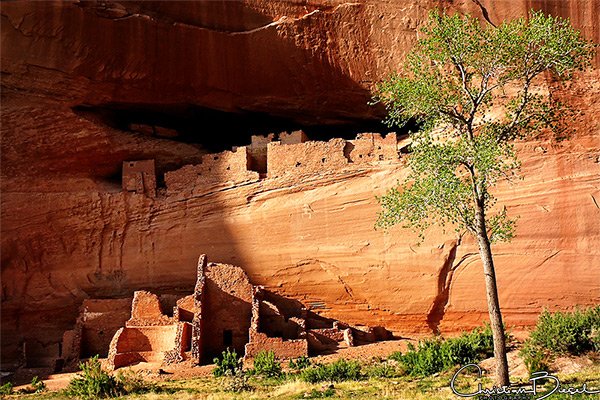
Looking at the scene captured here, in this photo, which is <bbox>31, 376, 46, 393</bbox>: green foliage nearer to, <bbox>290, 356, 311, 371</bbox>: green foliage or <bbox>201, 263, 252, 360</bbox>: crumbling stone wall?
<bbox>201, 263, 252, 360</bbox>: crumbling stone wall

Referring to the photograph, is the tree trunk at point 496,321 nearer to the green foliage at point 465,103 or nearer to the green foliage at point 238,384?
the green foliage at point 465,103

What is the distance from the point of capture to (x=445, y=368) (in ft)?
39.2

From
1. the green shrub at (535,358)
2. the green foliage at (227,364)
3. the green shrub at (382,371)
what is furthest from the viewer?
the green foliage at (227,364)

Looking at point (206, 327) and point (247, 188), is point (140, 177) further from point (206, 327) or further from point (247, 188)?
point (206, 327)

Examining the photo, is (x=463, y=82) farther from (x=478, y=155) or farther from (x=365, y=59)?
(x=365, y=59)

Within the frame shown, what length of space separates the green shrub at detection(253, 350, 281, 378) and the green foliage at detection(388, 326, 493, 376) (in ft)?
7.46

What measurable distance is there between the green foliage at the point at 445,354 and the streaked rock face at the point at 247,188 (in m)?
1.59

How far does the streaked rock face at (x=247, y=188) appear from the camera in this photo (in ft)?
46.6

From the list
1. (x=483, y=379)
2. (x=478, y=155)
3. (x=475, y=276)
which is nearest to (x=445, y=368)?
(x=483, y=379)

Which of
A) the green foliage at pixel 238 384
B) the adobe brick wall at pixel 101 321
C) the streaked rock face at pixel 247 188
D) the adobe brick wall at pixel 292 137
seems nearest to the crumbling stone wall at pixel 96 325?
the adobe brick wall at pixel 101 321

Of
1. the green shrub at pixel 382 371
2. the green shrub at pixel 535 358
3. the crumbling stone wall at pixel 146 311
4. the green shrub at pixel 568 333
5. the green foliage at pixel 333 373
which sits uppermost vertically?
the crumbling stone wall at pixel 146 311

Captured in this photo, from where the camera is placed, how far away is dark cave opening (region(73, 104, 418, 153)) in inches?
712

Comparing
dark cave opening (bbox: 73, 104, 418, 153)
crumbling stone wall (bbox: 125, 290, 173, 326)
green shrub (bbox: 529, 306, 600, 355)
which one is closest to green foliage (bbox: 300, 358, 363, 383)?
green shrub (bbox: 529, 306, 600, 355)

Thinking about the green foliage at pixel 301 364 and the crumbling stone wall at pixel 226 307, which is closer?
the green foliage at pixel 301 364
